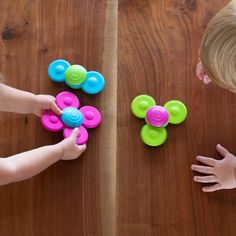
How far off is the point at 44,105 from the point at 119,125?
180 millimetres

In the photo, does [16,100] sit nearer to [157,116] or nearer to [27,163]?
[27,163]

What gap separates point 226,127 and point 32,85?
467 millimetres

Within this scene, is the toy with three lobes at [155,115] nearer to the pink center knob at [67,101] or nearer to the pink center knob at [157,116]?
the pink center knob at [157,116]

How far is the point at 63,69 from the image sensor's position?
92 cm

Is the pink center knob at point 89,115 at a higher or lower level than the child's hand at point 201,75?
lower

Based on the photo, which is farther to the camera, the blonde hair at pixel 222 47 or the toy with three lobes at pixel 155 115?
the toy with three lobes at pixel 155 115

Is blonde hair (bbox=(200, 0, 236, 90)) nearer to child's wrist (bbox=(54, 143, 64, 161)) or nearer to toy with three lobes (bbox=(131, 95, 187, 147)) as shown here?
toy with three lobes (bbox=(131, 95, 187, 147))

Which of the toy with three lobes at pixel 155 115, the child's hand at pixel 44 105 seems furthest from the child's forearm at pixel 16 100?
the toy with three lobes at pixel 155 115

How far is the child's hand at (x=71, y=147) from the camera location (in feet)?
2.80

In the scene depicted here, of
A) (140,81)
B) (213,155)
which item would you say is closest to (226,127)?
(213,155)

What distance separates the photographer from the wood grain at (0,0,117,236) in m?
0.88

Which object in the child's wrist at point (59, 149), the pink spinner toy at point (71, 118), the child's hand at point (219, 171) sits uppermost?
the pink spinner toy at point (71, 118)

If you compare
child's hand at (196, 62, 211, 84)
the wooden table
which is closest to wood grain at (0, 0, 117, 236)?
the wooden table

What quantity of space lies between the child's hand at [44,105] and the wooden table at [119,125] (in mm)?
46
